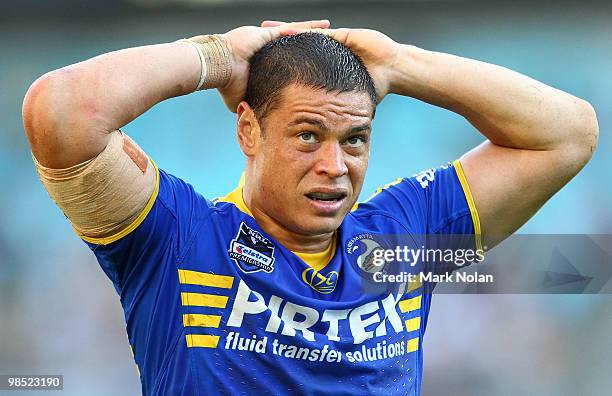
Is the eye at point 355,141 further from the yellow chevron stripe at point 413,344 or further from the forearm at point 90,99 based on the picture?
the yellow chevron stripe at point 413,344

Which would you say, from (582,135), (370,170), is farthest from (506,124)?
(370,170)

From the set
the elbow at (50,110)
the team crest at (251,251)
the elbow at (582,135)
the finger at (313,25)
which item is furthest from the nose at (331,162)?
the elbow at (582,135)

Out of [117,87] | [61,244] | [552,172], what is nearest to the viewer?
[117,87]

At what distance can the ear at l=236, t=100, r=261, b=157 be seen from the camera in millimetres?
2994

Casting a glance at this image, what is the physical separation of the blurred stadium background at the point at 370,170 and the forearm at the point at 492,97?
3547 millimetres

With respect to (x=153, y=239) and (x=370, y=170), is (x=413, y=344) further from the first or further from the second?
(x=370, y=170)

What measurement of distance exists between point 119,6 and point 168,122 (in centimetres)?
119

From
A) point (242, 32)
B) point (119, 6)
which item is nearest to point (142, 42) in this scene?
point (119, 6)

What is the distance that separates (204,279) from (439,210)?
93 centimetres

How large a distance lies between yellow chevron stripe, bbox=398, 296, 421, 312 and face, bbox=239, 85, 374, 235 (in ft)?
1.22

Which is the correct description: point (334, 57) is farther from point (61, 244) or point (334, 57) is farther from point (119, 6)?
point (119, 6)

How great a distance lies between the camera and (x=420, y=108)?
7.68 meters

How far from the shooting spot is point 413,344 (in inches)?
120
